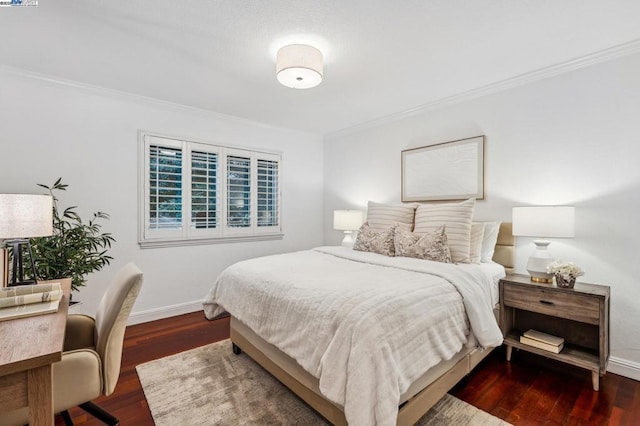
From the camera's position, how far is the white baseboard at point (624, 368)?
216 cm

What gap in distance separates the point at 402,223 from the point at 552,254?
129cm

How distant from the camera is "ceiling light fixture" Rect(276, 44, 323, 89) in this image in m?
2.08

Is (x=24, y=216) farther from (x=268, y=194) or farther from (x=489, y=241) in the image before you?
(x=489, y=241)

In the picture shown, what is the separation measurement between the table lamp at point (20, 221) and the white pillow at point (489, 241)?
130 inches

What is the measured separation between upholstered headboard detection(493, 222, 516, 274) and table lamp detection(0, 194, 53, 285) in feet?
11.7

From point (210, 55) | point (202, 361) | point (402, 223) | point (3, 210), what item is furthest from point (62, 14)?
point (402, 223)

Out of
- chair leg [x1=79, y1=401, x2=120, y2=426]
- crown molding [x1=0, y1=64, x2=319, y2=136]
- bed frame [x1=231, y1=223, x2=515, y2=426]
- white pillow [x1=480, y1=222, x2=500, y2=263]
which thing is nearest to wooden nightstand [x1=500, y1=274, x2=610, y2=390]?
white pillow [x1=480, y1=222, x2=500, y2=263]

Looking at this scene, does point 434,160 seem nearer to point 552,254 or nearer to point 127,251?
point 552,254

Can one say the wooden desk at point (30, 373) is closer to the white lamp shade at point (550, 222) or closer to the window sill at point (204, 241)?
the window sill at point (204, 241)

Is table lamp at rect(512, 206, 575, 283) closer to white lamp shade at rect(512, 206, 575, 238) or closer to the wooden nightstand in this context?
white lamp shade at rect(512, 206, 575, 238)

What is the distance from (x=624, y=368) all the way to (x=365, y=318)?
7.57 ft

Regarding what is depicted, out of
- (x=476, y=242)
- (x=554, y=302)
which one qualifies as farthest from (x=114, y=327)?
(x=554, y=302)

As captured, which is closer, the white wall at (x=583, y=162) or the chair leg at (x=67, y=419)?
the chair leg at (x=67, y=419)

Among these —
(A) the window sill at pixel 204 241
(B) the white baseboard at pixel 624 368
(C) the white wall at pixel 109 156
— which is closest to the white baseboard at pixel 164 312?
(C) the white wall at pixel 109 156
